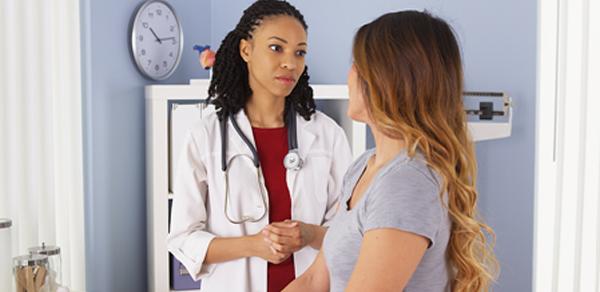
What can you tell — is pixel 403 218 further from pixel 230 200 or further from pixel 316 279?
pixel 230 200

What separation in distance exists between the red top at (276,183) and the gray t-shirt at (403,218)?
472 millimetres

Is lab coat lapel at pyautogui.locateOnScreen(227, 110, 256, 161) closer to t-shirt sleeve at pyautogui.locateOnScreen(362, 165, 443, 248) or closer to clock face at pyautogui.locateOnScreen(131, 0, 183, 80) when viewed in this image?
t-shirt sleeve at pyautogui.locateOnScreen(362, 165, 443, 248)

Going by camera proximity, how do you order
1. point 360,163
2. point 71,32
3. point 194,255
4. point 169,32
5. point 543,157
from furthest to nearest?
point 169,32
point 71,32
point 543,157
point 194,255
point 360,163

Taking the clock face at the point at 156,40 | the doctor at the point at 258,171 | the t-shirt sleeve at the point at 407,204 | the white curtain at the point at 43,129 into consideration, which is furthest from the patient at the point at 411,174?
the clock face at the point at 156,40

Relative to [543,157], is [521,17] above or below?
above

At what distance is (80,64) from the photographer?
241 cm

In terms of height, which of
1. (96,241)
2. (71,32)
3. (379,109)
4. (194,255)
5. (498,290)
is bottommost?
(498,290)

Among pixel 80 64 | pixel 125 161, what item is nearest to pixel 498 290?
pixel 125 161

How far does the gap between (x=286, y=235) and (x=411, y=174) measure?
52 centimetres

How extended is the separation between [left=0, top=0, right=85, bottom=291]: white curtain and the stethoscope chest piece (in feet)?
3.60

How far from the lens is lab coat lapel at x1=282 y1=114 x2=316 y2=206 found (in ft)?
5.06

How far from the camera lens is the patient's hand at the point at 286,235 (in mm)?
1426

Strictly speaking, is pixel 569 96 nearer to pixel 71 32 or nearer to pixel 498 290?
pixel 498 290

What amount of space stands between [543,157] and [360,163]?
2.45 ft
